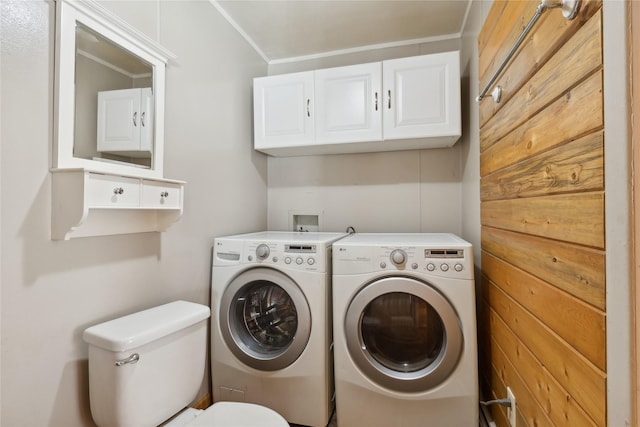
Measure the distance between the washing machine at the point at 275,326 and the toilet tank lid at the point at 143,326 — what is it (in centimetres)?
36

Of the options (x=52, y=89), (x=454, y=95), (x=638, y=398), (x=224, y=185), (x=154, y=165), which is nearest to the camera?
(x=638, y=398)

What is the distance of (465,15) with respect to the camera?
200 cm

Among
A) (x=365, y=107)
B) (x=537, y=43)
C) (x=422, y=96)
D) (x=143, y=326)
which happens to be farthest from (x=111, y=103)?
(x=422, y=96)

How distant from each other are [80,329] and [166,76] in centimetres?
121

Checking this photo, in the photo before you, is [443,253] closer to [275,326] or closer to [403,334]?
[403,334]

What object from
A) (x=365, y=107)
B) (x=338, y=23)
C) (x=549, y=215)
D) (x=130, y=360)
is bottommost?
(x=130, y=360)

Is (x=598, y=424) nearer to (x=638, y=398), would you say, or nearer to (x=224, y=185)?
(x=638, y=398)

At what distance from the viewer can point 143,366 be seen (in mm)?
1115

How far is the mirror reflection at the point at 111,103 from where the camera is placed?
1.12m

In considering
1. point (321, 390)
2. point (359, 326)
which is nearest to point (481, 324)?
point (359, 326)

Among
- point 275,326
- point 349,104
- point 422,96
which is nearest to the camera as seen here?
point 275,326

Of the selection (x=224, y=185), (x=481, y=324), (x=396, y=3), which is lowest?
(x=481, y=324)

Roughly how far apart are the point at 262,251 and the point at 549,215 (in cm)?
127

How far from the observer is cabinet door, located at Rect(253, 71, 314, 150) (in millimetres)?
A: 2127
